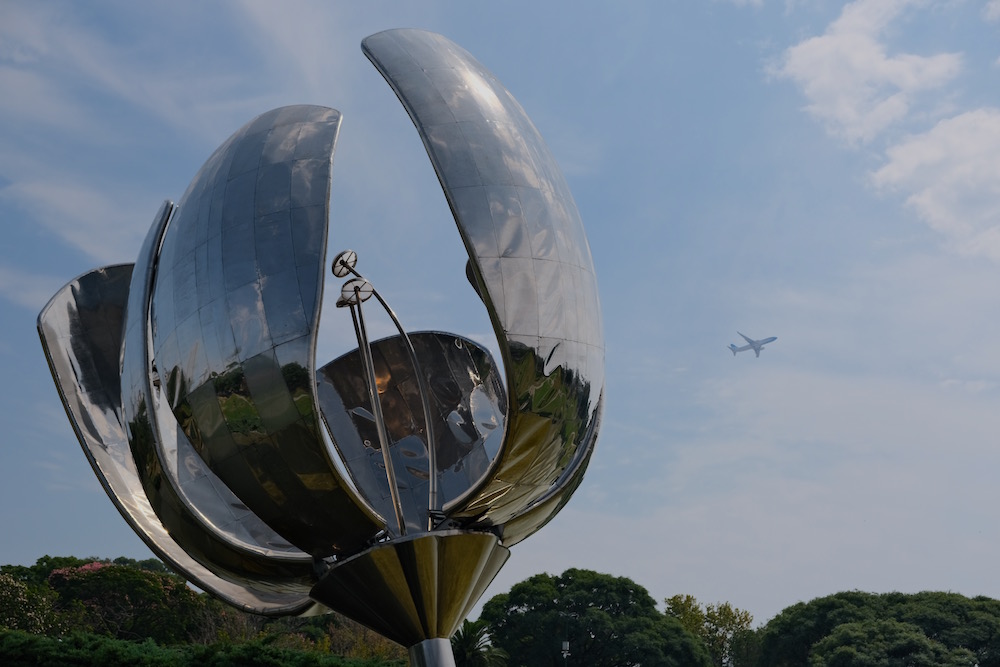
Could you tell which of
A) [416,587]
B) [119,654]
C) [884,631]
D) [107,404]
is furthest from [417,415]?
[884,631]

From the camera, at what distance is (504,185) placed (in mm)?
11242

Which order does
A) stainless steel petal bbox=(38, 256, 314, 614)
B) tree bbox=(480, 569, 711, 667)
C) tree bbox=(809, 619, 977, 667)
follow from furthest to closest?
1. tree bbox=(480, 569, 711, 667)
2. tree bbox=(809, 619, 977, 667)
3. stainless steel petal bbox=(38, 256, 314, 614)

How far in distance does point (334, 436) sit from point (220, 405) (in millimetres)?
6310

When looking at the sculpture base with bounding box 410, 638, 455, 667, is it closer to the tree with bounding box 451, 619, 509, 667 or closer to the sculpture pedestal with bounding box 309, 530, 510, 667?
the sculpture pedestal with bounding box 309, 530, 510, 667

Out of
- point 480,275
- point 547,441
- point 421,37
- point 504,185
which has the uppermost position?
point 421,37

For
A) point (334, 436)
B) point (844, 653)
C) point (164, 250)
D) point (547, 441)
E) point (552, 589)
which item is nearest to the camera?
point (547, 441)

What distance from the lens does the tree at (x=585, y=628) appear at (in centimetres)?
4659

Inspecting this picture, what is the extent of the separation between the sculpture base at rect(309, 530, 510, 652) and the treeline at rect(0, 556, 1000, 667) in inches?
1030

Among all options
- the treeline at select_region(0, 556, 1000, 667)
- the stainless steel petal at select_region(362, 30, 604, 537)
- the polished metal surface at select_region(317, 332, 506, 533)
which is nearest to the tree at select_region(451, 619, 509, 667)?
Answer: the treeline at select_region(0, 556, 1000, 667)

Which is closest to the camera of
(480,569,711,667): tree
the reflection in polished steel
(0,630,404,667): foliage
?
the reflection in polished steel

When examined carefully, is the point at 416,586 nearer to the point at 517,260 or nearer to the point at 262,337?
the point at 262,337

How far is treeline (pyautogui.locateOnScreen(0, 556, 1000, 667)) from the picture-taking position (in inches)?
1618

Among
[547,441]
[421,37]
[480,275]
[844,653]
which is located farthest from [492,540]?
[844,653]

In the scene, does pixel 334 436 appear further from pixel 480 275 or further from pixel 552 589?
pixel 552 589
